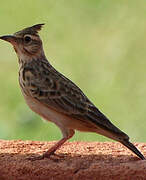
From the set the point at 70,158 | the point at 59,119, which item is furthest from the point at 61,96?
the point at 70,158

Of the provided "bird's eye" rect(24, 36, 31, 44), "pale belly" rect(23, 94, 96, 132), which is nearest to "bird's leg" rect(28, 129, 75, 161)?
"pale belly" rect(23, 94, 96, 132)

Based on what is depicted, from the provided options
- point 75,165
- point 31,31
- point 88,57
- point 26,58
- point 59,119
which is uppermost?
point 88,57

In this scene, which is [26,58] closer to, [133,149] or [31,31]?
[31,31]

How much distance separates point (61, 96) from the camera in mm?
9703

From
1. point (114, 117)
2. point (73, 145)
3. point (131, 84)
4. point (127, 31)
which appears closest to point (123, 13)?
point (127, 31)

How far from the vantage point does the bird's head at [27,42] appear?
10.0 m

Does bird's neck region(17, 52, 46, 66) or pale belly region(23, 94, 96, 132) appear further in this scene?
bird's neck region(17, 52, 46, 66)

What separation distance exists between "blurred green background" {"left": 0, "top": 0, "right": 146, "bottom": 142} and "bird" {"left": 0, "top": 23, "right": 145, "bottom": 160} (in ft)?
12.6

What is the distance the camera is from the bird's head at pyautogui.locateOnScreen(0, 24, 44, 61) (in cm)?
1003

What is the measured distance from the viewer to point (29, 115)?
48.9ft

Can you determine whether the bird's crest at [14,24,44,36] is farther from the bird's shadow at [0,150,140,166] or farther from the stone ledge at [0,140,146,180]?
the bird's shadow at [0,150,140,166]

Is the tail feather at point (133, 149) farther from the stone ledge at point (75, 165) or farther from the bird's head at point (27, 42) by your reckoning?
the bird's head at point (27, 42)

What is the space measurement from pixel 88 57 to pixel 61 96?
278 inches

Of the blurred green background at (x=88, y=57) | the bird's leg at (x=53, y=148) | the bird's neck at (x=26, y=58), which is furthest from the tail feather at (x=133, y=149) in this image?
the blurred green background at (x=88, y=57)
